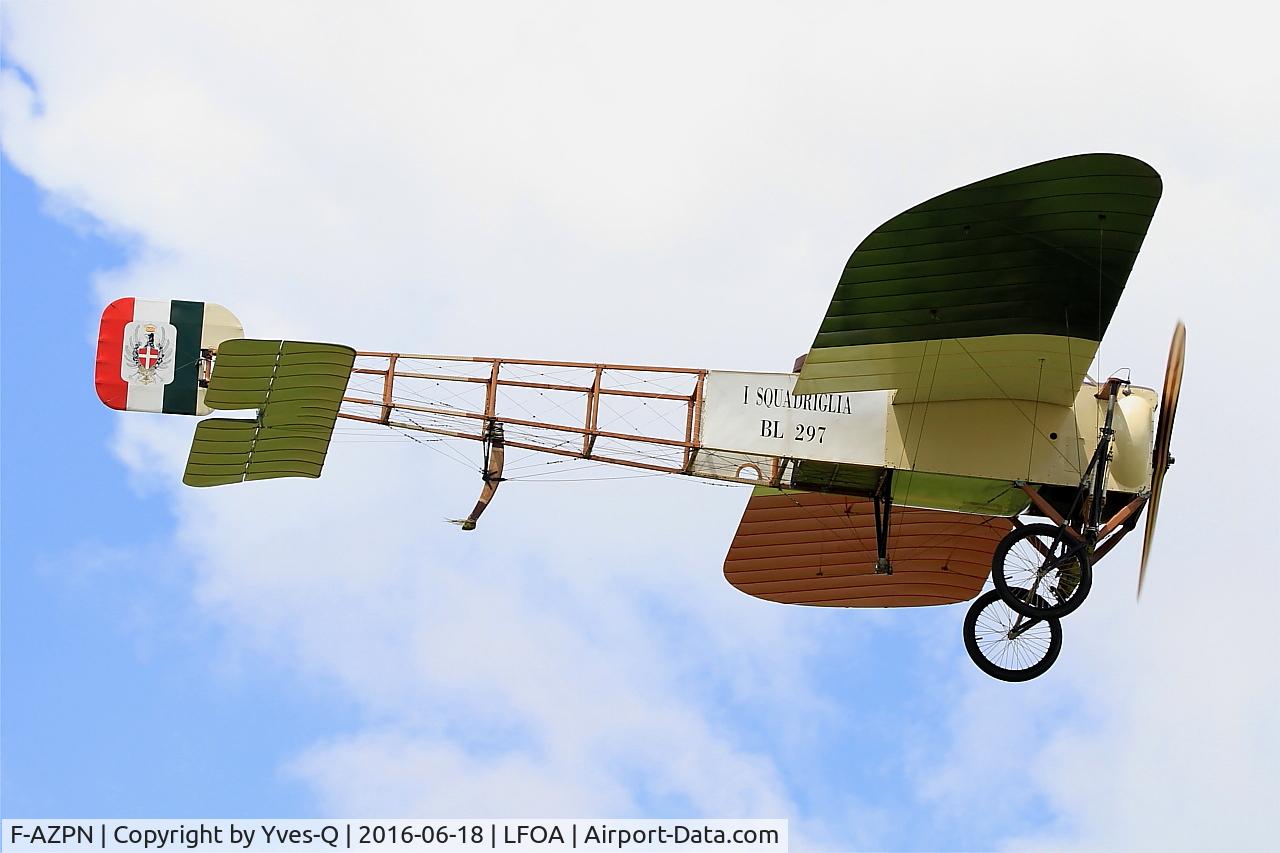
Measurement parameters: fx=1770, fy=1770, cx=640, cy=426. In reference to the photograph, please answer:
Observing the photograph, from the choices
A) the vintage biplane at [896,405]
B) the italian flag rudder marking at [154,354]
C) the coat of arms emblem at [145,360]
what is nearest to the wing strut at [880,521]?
the vintage biplane at [896,405]

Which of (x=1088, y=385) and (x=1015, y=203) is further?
(x=1088, y=385)

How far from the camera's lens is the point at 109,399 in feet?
56.0

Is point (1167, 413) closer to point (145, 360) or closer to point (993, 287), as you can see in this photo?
point (993, 287)

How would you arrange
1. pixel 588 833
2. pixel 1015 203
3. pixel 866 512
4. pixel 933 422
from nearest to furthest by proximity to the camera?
pixel 1015 203 → pixel 588 833 → pixel 933 422 → pixel 866 512

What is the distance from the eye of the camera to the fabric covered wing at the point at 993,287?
43.5 feet

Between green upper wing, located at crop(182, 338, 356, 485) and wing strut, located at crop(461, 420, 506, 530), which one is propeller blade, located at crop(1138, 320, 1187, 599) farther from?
green upper wing, located at crop(182, 338, 356, 485)

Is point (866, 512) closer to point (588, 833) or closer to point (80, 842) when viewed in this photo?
point (588, 833)

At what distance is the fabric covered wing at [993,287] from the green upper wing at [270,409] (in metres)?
4.32

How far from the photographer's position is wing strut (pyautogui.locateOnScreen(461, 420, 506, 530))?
643 inches

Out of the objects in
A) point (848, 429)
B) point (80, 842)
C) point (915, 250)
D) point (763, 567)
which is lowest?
point (80, 842)

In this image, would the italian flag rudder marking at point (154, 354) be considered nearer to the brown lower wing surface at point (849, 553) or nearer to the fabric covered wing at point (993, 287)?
the brown lower wing surface at point (849, 553)

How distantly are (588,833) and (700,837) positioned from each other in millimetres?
945

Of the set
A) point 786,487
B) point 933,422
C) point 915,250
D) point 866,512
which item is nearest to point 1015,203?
point 915,250

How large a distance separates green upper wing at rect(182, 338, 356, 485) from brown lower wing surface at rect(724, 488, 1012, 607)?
15.4 ft
